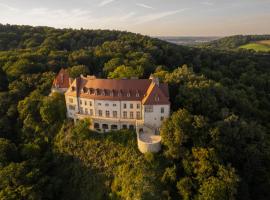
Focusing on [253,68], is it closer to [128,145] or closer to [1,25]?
[128,145]

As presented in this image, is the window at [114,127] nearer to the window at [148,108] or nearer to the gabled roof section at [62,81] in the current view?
the window at [148,108]

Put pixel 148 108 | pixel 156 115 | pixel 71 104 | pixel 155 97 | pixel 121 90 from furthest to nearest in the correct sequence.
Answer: pixel 71 104, pixel 121 90, pixel 156 115, pixel 148 108, pixel 155 97

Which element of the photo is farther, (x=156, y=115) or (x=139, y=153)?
(x=156, y=115)

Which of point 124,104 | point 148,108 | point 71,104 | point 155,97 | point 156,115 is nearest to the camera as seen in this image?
point 155,97

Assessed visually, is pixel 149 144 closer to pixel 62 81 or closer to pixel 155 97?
pixel 155 97

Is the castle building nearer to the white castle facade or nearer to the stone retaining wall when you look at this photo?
the white castle facade

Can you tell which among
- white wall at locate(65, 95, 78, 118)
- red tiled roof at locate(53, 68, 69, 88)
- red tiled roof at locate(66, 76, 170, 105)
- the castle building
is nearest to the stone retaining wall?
the castle building

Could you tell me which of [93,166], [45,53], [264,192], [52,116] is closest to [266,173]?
[264,192]

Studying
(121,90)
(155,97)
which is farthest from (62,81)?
(155,97)
